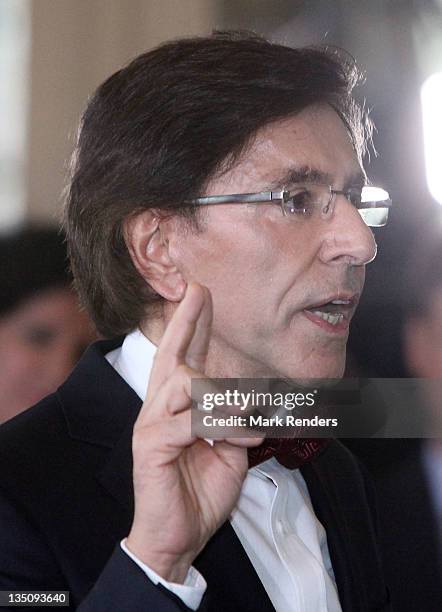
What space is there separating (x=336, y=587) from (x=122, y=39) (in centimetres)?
99

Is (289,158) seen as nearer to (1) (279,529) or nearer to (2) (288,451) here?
(2) (288,451)

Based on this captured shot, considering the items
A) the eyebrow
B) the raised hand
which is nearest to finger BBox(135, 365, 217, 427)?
the raised hand

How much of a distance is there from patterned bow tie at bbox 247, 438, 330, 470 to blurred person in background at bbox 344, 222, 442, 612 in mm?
270

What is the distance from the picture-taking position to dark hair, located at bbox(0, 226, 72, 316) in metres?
1.68

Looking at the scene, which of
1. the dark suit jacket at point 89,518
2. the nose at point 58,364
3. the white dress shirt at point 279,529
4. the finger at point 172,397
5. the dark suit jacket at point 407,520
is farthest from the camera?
the nose at point 58,364

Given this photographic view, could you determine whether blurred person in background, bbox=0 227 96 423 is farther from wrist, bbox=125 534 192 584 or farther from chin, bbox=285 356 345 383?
wrist, bbox=125 534 192 584

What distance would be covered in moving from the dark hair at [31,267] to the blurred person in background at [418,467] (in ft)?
1.95

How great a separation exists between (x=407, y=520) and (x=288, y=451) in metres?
0.35

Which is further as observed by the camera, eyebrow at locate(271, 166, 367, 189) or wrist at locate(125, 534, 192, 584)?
eyebrow at locate(271, 166, 367, 189)

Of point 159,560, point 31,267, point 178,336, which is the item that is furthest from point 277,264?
point 31,267

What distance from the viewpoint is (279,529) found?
127 centimetres

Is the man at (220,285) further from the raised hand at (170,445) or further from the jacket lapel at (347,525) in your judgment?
the raised hand at (170,445)

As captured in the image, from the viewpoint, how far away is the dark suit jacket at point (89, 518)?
3.51 ft

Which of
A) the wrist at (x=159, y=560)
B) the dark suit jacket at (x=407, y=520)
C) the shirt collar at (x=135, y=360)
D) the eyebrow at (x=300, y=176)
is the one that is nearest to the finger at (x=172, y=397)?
the wrist at (x=159, y=560)
